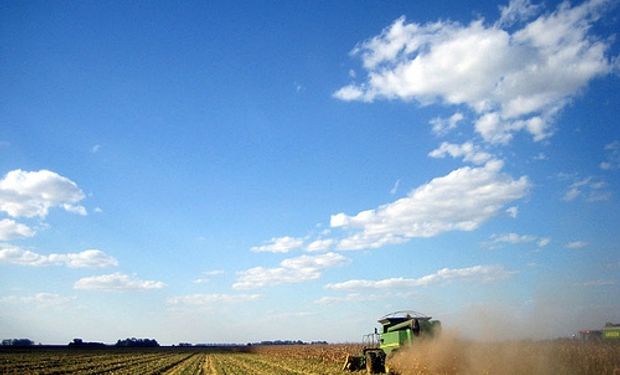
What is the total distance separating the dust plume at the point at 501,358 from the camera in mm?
16438

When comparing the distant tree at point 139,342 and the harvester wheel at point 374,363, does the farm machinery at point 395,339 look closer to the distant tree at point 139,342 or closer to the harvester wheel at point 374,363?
the harvester wheel at point 374,363

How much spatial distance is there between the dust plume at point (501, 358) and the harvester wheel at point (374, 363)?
0.71 m

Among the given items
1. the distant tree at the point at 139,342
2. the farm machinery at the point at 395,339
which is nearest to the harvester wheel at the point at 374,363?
the farm machinery at the point at 395,339

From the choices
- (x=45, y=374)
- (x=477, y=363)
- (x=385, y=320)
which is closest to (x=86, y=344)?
(x=45, y=374)

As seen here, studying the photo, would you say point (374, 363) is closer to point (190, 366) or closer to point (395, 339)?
point (395, 339)

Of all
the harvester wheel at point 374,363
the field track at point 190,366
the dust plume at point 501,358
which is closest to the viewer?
the dust plume at point 501,358

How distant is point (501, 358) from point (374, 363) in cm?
708

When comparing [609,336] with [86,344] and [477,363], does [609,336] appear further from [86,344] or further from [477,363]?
[86,344]

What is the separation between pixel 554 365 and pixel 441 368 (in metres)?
4.89

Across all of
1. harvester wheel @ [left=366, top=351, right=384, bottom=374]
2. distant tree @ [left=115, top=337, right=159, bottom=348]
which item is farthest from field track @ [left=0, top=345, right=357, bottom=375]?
distant tree @ [left=115, top=337, right=159, bottom=348]

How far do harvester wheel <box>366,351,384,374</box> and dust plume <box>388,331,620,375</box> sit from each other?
0.71m

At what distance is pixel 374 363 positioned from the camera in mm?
23922

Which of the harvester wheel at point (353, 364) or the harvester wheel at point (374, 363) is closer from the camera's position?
the harvester wheel at point (374, 363)

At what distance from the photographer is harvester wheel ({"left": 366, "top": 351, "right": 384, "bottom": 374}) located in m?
23.7
